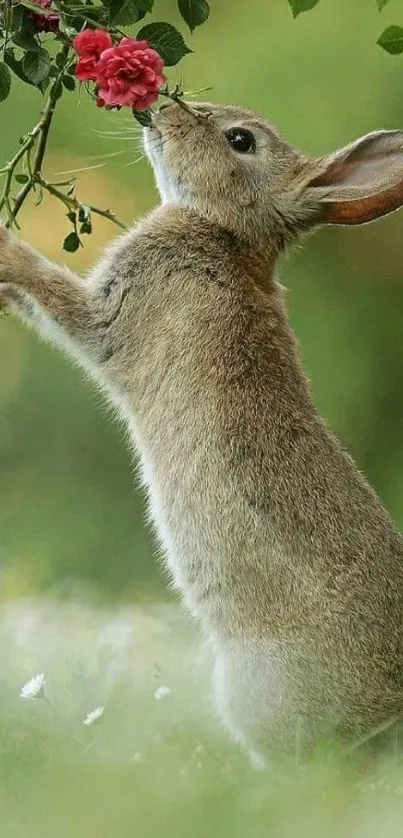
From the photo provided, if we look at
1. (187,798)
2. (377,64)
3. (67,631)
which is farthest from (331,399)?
(187,798)

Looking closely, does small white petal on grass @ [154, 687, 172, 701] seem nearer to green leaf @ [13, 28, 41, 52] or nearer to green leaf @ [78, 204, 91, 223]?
green leaf @ [78, 204, 91, 223]

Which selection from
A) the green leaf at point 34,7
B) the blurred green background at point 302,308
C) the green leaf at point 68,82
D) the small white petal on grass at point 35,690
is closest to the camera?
the green leaf at point 34,7

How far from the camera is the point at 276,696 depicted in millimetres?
3703

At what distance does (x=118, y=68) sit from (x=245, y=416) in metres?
0.95

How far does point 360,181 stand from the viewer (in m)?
4.23

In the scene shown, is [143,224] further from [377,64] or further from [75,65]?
[377,64]

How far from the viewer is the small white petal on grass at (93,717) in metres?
4.19

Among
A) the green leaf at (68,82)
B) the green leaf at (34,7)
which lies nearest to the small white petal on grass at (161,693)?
the green leaf at (68,82)

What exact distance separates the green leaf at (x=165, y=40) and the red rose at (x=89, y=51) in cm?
17

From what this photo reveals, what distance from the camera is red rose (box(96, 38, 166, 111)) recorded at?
11.4ft

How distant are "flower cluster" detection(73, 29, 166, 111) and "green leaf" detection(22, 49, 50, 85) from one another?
159 mm

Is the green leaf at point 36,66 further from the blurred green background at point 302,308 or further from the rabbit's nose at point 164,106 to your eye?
the blurred green background at point 302,308

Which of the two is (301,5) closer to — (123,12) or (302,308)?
(123,12)

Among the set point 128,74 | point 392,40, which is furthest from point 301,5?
point 128,74
